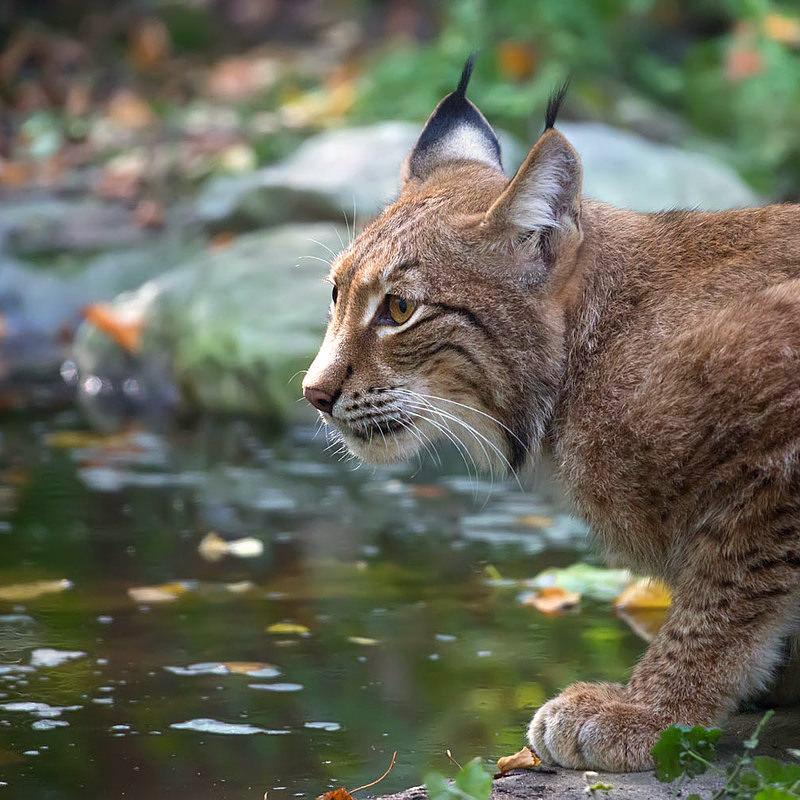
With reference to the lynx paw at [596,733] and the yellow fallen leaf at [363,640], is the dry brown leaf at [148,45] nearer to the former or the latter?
the yellow fallen leaf at [363,640]

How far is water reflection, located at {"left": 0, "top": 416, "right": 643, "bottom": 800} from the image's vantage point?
3.92 metres

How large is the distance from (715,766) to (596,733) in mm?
343

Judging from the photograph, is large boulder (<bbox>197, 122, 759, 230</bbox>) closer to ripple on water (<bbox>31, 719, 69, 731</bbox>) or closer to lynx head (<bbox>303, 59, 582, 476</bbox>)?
lynx head (<bbox>303, 59, 582, 476</bbox>)

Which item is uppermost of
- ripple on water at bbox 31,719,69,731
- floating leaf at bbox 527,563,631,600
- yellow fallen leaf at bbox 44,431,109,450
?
yellow fallen leaf at bbox 44,431,109,450

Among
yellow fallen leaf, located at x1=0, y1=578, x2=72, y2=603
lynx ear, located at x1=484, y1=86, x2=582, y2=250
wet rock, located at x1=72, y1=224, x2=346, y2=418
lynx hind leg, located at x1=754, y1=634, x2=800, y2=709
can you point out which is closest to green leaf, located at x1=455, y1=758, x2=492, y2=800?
lynx hind leg, located at x1=754, y1=634, x2=800, y2=709

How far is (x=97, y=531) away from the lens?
19.8 ft

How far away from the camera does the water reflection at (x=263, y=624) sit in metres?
3.92

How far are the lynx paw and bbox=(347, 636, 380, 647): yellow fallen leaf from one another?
1050 mm

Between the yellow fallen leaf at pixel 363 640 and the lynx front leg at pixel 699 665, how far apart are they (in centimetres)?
108

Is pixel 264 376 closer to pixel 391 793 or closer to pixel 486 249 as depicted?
pixel 486 249

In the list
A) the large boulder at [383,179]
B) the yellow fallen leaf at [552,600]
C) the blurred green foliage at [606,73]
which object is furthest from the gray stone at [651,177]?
the yellow fallen leaf at [552,600]

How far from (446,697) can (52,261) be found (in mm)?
6846

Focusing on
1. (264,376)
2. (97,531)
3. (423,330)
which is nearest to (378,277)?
(423,330)

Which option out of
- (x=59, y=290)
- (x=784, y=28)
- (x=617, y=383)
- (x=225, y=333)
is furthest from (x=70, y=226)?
(x=617, y=383)
